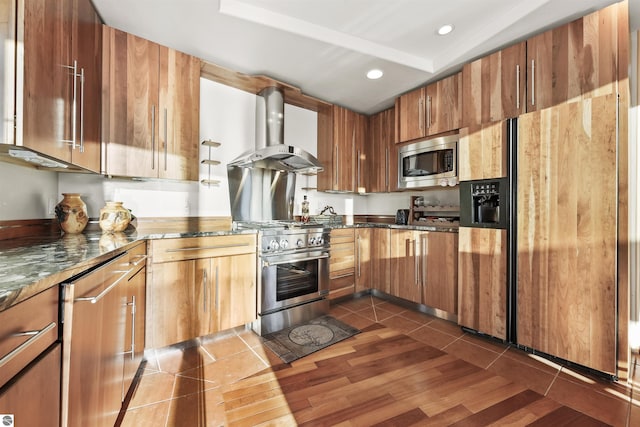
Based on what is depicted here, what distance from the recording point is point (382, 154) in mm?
3482

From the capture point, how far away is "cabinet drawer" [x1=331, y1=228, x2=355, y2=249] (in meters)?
2.90

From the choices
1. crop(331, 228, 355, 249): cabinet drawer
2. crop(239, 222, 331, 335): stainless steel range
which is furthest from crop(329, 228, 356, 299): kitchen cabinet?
crop(239, 222, 331, 335): stainless steel range

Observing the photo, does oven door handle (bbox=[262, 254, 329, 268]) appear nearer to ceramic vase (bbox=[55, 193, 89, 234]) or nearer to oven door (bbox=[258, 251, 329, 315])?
oven door (bbox=[258, 251, 329, 315])

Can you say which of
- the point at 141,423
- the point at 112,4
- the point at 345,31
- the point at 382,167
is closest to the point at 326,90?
the point at 345,31


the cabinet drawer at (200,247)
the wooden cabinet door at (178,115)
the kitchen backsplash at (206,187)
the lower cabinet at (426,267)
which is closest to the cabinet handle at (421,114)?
the kitchen backsplash at (206,187)

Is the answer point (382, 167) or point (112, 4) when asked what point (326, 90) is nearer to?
point (382, 167)

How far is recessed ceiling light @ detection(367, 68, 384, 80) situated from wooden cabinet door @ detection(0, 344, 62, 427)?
2.81m

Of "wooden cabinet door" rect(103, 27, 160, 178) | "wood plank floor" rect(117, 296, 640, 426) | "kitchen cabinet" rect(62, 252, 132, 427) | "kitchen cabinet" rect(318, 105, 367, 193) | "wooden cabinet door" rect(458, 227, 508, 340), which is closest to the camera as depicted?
"kitchen cabinet" rect(62, 252, 132, 427)

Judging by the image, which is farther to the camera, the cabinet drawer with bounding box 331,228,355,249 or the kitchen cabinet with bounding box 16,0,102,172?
the cabinet drawer with bounding box 331,228,355,249

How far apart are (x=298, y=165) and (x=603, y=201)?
245 centimetres

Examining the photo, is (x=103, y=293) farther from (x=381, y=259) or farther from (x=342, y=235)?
(x=381, y=259)

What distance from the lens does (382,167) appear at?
3.46m

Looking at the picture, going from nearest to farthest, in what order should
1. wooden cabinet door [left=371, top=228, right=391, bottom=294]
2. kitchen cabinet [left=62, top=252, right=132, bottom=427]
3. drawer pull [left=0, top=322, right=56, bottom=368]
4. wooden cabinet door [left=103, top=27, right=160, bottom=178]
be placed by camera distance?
drawer pull [left=0, top=322, right=56, bottom=368]
kitchen cabinet [left=62, top=252, right=132, bottom=427]
wooden cabinet door [left=103, top=27, right=160, bottom=178]
wooden cabinet door [left=371, top=228, right=391, bottom=294]

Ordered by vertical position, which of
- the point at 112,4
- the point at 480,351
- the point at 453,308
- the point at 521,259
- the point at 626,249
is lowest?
the point at 480,351
